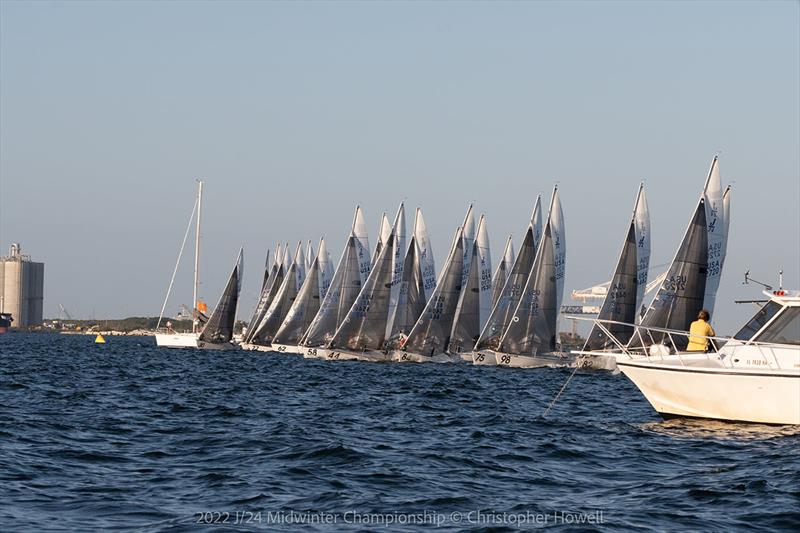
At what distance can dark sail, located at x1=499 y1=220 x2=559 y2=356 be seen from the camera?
65.4 meters

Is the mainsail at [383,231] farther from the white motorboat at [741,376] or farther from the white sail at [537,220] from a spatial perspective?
the white motorboat at [741,376]

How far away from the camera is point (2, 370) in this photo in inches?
1836

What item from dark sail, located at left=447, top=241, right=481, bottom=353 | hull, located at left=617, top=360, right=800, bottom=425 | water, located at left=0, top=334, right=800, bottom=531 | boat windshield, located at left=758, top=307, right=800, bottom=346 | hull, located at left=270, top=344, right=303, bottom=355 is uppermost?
dark sail, located at left=447, top=241, right=481, bottom=353

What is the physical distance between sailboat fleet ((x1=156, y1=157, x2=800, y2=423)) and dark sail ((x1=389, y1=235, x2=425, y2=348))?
7cm

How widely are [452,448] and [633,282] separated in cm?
4139

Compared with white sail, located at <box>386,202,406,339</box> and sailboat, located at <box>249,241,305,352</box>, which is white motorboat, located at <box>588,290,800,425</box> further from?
sailboat, located at <box>249,241,305,352</box>

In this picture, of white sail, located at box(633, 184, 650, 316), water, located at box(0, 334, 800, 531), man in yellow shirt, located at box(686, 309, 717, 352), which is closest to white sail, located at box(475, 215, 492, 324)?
white sail, located at box(633, 184, 650, 316)

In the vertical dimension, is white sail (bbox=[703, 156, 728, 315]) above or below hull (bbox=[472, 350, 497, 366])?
above

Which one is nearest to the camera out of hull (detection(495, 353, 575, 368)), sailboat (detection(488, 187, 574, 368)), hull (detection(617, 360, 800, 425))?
hull (detection(617, 360, 800, 425))

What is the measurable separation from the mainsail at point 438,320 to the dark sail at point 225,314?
26096 millimetres

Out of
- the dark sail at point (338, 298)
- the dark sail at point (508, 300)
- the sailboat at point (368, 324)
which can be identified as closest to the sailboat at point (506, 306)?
the dark sail at point (508, 300)

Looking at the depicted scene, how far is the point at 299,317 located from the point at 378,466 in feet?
237

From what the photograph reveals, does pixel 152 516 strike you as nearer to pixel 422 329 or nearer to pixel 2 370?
pixel 2 370

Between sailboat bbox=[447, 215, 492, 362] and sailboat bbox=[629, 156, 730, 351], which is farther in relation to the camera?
sailboat bbox=[447, 215, 492, 362]
